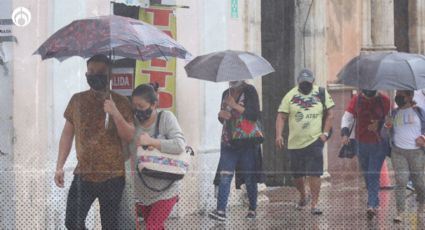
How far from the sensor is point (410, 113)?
10656 millimetres

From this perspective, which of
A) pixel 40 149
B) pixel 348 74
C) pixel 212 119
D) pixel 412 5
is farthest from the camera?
pixel 412 5

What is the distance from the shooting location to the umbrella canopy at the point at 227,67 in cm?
993

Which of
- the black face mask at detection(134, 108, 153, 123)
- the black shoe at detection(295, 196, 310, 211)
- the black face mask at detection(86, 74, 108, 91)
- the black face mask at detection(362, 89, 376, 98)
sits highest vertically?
the black face mask at detection(86, 74, 108, 91)

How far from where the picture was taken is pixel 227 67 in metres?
9.97

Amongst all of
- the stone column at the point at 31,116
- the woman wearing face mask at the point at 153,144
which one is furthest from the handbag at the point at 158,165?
the stone column at the point at 31,116

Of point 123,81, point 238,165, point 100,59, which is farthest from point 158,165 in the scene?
point 238,165

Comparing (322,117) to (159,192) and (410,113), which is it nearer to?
(410,113)

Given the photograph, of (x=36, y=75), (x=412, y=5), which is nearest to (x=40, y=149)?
(x=36, y=75)

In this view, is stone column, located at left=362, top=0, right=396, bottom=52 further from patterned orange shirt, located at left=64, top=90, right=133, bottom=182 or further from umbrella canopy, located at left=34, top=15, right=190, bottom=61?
patterned orange shirt, located at left=64, top=90, right=133, bottom=182

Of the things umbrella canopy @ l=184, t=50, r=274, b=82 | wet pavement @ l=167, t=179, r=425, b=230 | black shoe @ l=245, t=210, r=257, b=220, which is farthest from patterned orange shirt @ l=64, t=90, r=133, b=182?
black shoe @ l=245, t=210, r=257, b=220

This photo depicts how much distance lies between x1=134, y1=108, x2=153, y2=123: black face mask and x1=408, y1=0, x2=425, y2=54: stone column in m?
12.5

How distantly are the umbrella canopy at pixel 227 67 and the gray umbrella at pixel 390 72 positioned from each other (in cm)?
97

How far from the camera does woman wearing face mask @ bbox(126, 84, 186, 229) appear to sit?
815cm

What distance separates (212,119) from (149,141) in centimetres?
326
